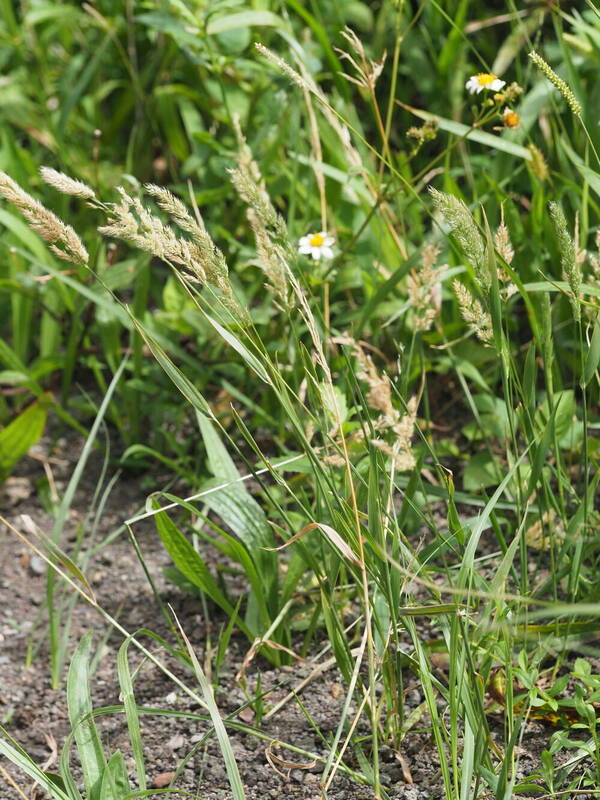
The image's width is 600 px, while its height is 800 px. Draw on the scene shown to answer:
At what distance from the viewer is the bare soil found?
1.31 meters

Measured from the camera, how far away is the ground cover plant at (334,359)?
3.79 feet

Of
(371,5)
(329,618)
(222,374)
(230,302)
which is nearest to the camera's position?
(230,302)

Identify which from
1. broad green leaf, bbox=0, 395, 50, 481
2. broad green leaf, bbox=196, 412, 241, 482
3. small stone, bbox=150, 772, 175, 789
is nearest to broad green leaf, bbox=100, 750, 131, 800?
small stone, bbox=150, 772, 175, 789

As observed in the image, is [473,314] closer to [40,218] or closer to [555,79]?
[555,79]

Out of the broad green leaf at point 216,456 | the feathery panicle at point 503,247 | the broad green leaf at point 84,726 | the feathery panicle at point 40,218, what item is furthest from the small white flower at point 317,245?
the broad green leaf at point 84,726

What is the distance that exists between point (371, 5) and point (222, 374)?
4.38 ft

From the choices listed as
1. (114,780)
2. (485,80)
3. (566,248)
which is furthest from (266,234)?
(114,780)

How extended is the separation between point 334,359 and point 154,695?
72cm

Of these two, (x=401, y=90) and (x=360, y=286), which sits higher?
(x=401, y=90)

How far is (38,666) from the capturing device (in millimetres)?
1624

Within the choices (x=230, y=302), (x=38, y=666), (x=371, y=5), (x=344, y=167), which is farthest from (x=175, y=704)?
(x=371, y=5)

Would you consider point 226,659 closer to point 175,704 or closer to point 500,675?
point 175,704

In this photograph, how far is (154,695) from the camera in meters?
1.53

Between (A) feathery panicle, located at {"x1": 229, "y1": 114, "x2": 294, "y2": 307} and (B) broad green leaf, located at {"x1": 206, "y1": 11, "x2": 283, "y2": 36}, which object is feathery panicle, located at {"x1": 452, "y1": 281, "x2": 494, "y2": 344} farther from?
(B) broad green leaf, located at {"x1": 206, "y1": 11, "x2": 283, "y2": 36}
